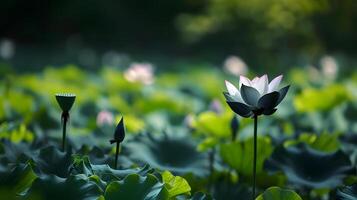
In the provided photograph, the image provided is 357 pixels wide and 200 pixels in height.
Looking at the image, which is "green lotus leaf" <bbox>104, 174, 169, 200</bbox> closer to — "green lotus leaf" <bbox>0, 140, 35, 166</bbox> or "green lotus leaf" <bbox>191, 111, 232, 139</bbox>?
"green lotus leaf" <bbox>0, 140, 35, 166</bbox>

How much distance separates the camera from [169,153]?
2510 mm

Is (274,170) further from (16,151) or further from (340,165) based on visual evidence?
(16,151)

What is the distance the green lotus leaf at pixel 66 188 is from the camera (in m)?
1.60

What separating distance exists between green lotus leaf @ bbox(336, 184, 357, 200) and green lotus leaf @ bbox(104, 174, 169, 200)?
46 cm

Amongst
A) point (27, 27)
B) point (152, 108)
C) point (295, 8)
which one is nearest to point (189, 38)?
point (295, 8)

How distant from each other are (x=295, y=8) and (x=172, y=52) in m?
8.17

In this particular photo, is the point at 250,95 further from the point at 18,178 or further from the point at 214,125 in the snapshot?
the point at 214,125

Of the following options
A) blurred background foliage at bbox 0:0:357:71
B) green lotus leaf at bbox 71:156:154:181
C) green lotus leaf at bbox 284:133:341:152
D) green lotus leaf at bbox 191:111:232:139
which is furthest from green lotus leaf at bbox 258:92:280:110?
blurred background foliage at bbox 0:0:357:71

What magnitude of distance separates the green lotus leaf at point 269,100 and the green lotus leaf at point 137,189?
36cm

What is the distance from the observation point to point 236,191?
220 centimetres

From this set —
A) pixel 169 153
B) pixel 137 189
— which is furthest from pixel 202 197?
pixel 169 153

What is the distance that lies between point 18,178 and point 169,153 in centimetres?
92

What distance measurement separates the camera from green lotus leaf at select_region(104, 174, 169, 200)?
5.43ft

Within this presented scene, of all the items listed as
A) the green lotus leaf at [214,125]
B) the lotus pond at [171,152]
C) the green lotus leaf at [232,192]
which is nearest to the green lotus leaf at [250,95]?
the lotus pond at [171,152]
